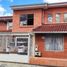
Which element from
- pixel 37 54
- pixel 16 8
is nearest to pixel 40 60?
pixel 37 54

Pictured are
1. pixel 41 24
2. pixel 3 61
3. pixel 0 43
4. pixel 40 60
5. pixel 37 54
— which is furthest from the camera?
pixel 0 43

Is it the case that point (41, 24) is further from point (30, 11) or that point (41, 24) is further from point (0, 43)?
point (0, 43)

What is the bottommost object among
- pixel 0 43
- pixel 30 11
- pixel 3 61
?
pixel 3 61

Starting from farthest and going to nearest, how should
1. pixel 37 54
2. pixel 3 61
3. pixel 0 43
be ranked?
pixel 0 43 < pixel 37 54 < pixel 3 61

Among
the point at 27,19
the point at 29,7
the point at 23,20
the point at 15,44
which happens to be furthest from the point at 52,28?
the point at 15,44

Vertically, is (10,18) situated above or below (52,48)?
above

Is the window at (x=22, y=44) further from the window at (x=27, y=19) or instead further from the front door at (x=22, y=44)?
the window at (x=27, y=19)

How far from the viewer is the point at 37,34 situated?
89.0 feet

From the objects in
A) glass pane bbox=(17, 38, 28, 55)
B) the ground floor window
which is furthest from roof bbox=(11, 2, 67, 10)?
glass pane bbox=(17, 38, 28, 55)

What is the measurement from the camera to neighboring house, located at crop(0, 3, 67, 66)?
25.3m

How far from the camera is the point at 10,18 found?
113 feet

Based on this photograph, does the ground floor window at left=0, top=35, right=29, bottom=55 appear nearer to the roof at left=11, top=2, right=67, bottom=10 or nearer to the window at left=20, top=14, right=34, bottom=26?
the window at left=20, top=14, right=34, bottom=26

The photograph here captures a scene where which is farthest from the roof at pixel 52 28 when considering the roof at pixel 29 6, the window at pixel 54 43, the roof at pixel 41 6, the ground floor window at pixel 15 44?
the roof at pixel 29 6

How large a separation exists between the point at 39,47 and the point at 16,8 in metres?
6.23
